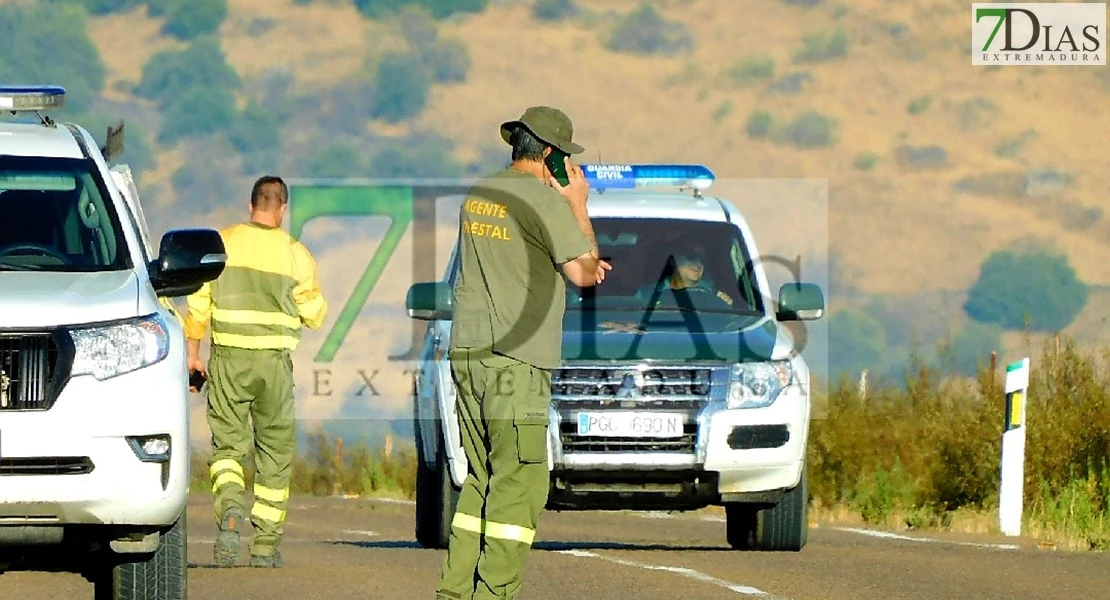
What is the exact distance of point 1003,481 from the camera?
1638cm

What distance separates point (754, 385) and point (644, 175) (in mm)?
2024

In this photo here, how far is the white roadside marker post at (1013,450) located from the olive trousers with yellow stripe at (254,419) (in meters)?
5.81

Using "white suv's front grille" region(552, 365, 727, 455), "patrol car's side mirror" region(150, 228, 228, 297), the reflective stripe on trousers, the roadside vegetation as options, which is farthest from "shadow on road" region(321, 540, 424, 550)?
the reflective stripe on trousers

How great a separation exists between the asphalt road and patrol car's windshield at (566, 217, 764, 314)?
1431 mm

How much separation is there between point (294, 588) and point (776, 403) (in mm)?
3027

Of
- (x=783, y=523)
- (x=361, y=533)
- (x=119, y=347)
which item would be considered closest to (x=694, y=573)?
(x=783, y=523)

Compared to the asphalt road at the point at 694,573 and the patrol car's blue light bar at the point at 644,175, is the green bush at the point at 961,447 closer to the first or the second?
the asphalt road at the point at 694,573

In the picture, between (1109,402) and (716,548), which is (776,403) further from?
(1109,402)

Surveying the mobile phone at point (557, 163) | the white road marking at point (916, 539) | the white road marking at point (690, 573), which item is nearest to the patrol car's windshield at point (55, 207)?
the mobile phone at point (557, 163)

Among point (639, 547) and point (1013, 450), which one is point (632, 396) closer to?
point (639, 547)

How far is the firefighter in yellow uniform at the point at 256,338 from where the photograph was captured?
1255cm

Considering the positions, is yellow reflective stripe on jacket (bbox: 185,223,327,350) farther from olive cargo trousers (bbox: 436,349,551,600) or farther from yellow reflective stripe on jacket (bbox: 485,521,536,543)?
yellow reflective stripe on jacket (bbox: 485,521,536,543)

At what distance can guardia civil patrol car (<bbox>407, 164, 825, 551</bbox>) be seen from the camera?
1253 centimetres

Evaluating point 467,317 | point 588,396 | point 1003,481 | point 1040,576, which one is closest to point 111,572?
point 467,317
